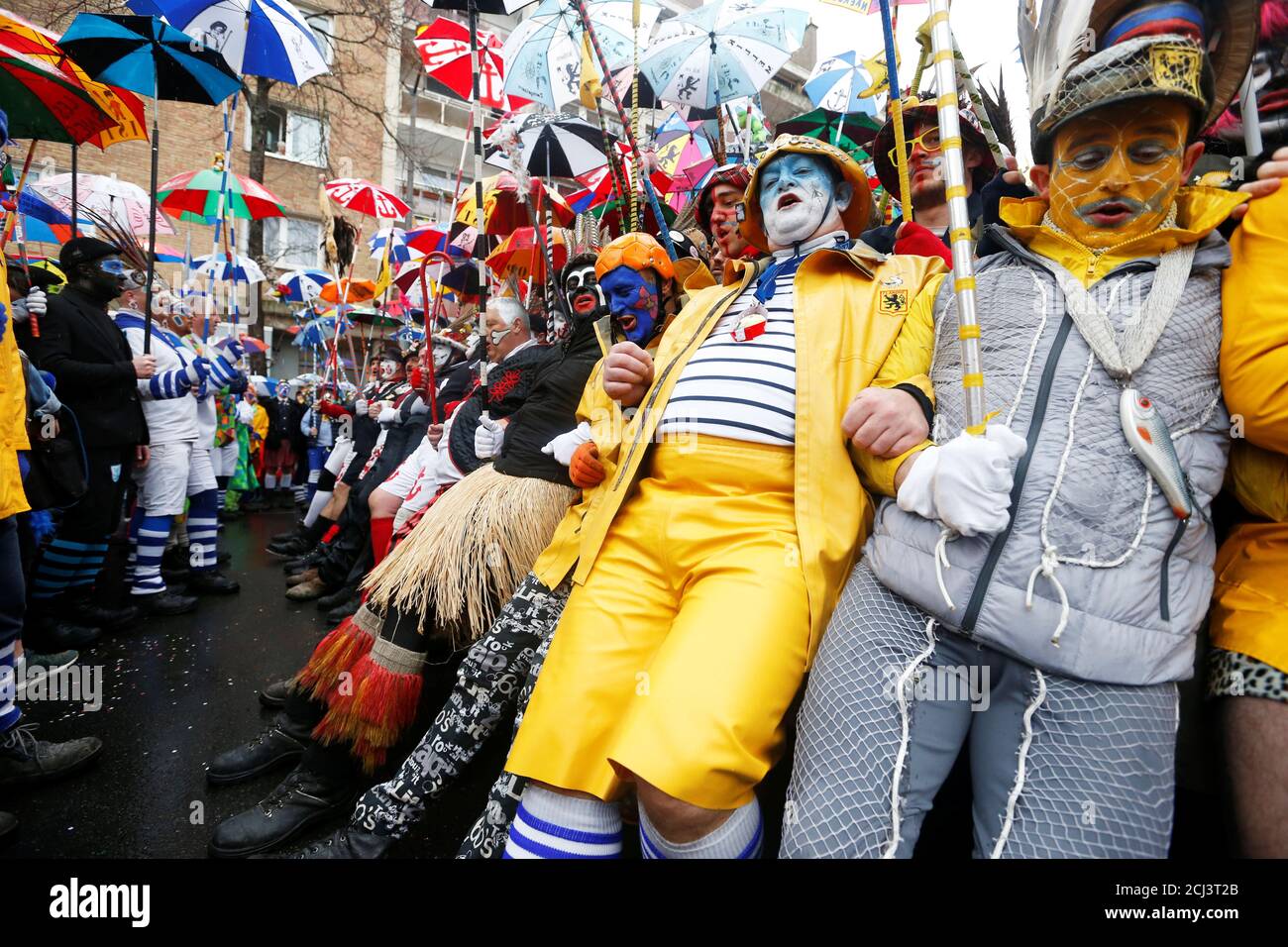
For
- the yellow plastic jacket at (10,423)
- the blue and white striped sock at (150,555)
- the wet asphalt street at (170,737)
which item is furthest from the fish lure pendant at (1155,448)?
the blue and white striped sock at (150,555)

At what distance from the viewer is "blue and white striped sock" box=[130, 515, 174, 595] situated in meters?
4.32

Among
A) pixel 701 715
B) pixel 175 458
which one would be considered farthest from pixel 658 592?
pixel 175 458

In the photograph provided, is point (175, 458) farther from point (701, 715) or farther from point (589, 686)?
point (701, 715)

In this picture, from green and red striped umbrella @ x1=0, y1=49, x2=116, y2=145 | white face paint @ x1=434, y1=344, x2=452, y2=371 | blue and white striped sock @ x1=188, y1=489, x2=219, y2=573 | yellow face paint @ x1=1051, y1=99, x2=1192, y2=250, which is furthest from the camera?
white face paint @ x1=434, y1=344, x2=452, y2=371

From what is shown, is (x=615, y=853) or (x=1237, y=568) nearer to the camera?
(x=1237, y=568)

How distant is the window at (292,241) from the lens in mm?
17422

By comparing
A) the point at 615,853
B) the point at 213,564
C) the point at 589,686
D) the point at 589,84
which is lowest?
the point at 213,564

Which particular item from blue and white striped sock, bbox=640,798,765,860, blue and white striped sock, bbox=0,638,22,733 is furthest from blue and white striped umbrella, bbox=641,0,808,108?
blue and white striped sock, bbox=0,638,22,733

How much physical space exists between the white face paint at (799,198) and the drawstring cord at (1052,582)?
1.10m

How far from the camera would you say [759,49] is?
404 cm

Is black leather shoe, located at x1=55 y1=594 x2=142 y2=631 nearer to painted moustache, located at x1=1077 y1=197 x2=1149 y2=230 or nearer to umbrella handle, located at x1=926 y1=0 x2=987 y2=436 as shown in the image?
umbrella handle, located at x1=926 y1=0 x2=987 y2=436

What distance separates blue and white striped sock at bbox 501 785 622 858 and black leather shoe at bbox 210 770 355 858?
1.19 metres

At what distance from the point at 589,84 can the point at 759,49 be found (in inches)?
68.3

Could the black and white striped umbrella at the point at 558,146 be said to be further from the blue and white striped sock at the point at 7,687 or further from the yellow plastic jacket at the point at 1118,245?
the blue and white striped sock at the point at 7,687
